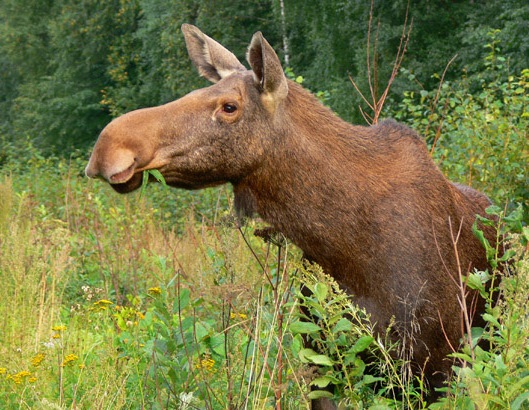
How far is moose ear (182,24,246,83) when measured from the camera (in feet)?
16.2

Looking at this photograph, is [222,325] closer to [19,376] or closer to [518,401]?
[19,376]

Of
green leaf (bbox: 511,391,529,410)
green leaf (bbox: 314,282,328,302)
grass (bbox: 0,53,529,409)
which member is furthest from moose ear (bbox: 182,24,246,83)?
green leaf (bbox: 511,391,529,410)

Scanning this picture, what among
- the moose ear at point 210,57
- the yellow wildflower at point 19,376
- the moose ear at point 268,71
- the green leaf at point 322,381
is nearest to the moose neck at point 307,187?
the moose ear at point 268,71

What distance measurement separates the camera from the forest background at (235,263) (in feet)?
12.7

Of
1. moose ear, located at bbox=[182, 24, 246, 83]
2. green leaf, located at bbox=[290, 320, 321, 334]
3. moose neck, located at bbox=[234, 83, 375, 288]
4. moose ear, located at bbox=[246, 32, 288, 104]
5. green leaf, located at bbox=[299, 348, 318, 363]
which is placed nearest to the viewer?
green leaf, located at bbox=[290, 320, 321, 334]

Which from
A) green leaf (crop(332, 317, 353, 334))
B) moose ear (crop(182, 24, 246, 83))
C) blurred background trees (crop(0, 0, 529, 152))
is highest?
moose ear (crop(182, 24, 246, 83))

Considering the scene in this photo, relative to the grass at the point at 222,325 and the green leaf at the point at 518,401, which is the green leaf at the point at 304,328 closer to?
the grass at the point at 222,325

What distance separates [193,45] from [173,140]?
93 centimetres

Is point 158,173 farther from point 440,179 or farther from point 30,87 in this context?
point 30,87

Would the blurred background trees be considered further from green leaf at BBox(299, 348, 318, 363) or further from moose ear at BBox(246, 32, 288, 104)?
green leaf at BBox(299, 348, 318, 363)

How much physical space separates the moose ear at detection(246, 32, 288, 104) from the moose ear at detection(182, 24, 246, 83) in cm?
35

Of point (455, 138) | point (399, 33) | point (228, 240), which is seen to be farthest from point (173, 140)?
point (399, 33)

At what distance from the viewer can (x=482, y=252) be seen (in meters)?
5.06

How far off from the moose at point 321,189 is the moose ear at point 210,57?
0.18 metres
